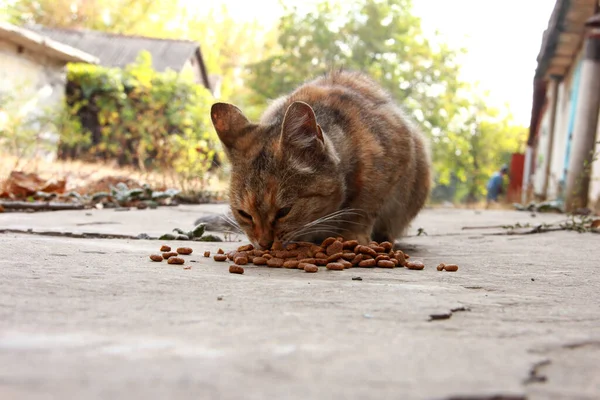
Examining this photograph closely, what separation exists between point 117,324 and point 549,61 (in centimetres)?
1176

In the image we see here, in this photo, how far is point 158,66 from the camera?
25797 millimetres

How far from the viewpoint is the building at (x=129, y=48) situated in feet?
86.0

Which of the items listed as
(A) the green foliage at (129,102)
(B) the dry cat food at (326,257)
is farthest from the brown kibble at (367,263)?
(A) the green foliage at (129,102)

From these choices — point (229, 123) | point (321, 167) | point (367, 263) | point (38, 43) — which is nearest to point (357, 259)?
point (367, 263)

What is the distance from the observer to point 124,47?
27.5m

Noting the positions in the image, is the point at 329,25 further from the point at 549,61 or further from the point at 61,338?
the point at 61,338

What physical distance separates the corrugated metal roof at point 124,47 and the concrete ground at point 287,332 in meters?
24.5

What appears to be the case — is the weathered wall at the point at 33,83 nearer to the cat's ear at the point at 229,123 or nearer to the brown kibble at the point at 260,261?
the cat's ear at the point at 229,123

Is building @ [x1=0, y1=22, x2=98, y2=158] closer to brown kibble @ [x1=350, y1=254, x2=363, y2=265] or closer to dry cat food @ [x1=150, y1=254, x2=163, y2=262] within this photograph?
dry cat food @ [x1=150, y1=254, x2=163, y2=262]

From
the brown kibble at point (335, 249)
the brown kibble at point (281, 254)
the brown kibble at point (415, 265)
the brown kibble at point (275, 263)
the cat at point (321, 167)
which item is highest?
the cat at point (321, 167)

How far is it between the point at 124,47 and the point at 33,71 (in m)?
13.4

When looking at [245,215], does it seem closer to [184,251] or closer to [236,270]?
[184,251]

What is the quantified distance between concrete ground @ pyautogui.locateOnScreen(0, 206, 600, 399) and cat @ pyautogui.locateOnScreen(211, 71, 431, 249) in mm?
511

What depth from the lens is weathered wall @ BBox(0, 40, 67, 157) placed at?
492 inches
